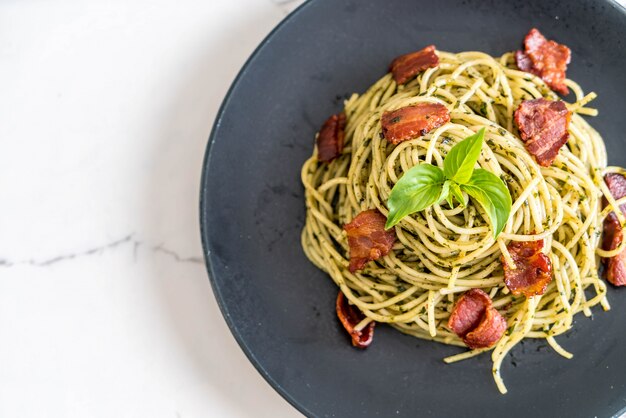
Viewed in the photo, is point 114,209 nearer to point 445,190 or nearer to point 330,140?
point 330,140

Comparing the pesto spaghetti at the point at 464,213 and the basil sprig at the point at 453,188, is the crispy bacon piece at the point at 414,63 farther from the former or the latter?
the basil sprig at the point at 453,188

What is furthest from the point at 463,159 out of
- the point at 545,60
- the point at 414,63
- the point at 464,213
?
the point at 545,60

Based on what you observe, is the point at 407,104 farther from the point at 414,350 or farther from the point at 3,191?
the point at 3,191

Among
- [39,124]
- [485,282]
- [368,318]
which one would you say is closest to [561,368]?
[485,282]

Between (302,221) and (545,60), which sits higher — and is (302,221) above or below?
below

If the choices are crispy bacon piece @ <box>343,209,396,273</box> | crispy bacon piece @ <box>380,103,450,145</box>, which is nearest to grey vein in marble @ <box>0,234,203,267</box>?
crispy bacon piece @ <box>343,209,396,273</box>
